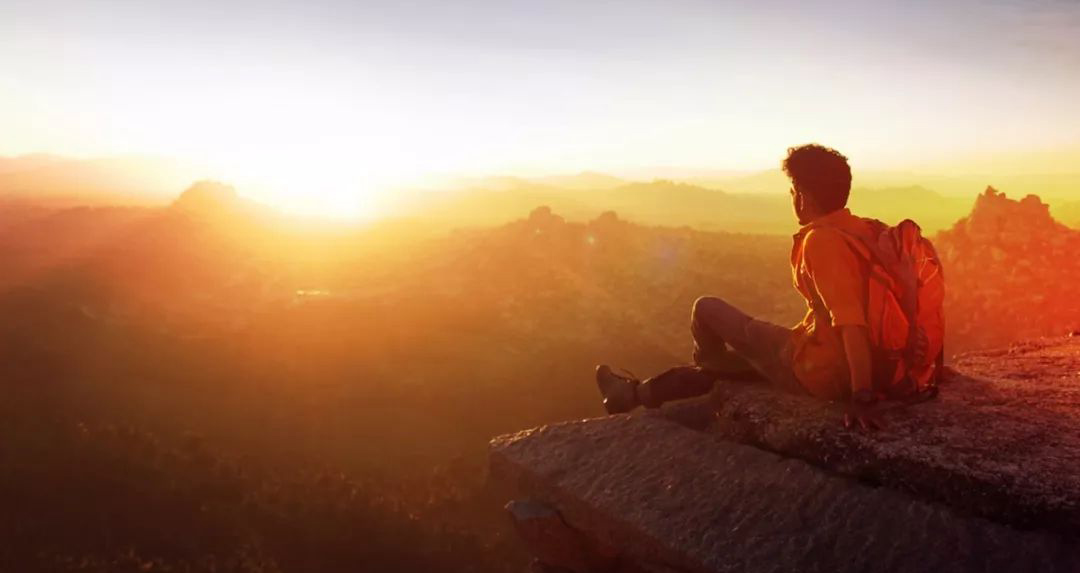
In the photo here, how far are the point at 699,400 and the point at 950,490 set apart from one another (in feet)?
7.14

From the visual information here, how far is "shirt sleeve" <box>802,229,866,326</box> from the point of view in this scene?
416 cm

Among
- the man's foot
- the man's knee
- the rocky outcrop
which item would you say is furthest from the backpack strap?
the rocky outcrop

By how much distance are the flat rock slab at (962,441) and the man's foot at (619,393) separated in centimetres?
75

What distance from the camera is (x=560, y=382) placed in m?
34.3

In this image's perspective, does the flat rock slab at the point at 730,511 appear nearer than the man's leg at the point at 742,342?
Yes

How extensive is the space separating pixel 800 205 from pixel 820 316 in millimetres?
719

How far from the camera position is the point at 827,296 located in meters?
4.22

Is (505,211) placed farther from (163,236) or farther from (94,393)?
(94,393)

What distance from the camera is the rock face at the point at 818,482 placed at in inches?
142

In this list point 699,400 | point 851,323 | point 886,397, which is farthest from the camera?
point 699,400

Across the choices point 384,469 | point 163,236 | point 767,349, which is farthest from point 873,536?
point 163,236

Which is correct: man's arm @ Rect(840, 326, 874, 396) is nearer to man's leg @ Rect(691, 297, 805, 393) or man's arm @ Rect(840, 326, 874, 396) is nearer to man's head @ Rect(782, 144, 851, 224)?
man's leg @ Rect(691, 297, 805, 393)

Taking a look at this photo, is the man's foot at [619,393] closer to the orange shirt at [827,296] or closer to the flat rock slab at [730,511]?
the flat rock slab at [730,511]

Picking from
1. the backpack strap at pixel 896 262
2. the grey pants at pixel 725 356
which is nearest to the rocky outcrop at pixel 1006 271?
the grey pants at pixel 725 356
